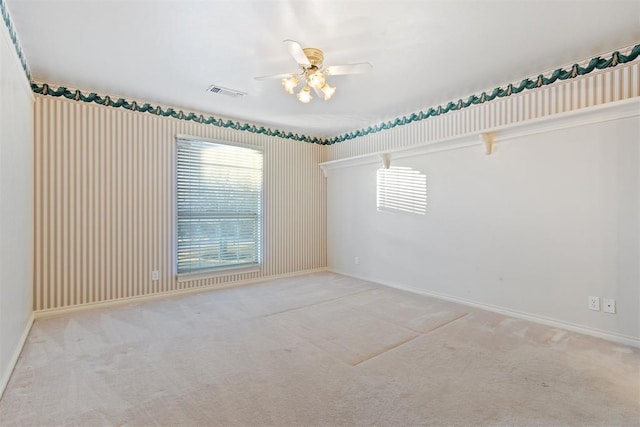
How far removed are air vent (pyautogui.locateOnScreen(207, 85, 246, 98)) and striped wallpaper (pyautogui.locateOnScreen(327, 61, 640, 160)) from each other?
2.30 m

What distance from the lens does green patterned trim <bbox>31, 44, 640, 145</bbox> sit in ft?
9.64

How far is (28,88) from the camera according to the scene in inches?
121

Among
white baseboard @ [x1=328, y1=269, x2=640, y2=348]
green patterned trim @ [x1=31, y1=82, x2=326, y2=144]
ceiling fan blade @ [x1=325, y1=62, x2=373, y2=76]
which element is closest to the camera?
ceiling fan blade @ [x1=325, y1=62, x2=373, y2=76]

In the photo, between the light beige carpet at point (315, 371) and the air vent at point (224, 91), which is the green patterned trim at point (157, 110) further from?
the light beige carpet at point (315, 371)

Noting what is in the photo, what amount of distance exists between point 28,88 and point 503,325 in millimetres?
5216

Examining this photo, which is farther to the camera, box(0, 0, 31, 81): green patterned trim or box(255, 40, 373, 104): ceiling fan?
box(255, 40, 373, 104): ceiling fan

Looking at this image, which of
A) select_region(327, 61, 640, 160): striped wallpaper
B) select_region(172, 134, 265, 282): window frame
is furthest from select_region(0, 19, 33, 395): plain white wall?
select_region(327, 61, 640, 160): striped wallpaper

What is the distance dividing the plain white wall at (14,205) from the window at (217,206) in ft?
5.27

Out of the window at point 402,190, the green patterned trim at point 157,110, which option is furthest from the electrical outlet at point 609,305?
the green patterned trim at point 157,110

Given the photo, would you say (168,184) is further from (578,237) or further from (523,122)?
(578,237)

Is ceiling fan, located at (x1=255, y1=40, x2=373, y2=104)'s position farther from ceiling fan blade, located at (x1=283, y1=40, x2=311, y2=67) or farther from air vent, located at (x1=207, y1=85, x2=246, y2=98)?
air vent, located at (x1=207, y1=85, x2=246, y2=98)

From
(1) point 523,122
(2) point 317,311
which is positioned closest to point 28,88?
(2) point 317,311

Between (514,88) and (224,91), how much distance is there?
3274 millimetres

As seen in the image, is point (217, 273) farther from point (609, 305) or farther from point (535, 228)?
point (609, 305)
